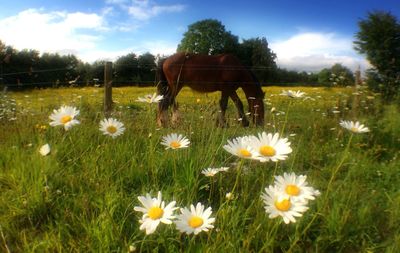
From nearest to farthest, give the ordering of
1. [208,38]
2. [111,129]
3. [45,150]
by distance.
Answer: [45,150], [111,129], [208,38]

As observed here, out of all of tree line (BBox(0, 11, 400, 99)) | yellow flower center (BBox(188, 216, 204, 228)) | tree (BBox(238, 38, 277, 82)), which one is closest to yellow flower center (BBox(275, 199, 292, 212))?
yellow flower center (BBox(188, 216, 204, 228))

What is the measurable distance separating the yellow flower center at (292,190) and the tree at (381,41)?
29.2ft

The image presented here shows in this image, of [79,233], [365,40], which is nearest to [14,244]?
[79,233]

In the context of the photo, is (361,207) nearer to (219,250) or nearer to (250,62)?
(219,250)

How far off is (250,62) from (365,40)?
22.3 metres

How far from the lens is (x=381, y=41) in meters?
9.65

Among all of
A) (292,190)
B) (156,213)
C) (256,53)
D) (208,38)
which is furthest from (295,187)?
(208,38)

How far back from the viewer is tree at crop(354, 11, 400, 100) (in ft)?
30.8

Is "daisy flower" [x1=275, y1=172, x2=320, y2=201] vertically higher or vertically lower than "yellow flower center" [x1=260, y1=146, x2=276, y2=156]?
lower

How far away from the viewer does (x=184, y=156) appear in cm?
276

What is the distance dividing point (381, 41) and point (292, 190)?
9.67 meters

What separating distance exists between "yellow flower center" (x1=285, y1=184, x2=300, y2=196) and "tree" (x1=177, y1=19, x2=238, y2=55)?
31.0m

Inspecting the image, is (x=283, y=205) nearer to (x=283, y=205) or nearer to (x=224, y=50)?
(x=283, y=205)

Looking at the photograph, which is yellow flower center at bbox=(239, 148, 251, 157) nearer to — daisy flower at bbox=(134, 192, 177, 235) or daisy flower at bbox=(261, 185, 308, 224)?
daisy flower at bbox=(261, 185, 308, 224)
